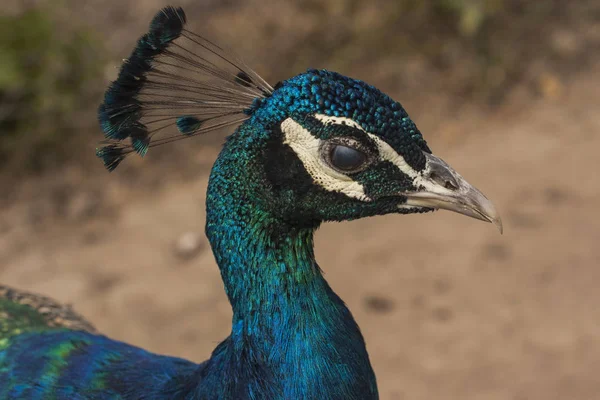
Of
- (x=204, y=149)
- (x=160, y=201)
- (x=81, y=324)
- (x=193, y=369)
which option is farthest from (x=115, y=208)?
(x=193, y=369)

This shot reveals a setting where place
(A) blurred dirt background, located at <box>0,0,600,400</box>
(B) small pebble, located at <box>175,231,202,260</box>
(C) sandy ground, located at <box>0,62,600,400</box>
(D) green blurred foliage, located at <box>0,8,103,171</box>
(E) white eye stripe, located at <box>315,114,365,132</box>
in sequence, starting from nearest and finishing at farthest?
1. (E) white eye stripe, located at <box>315,114,365,132</box>
2. (C) sandy ground, located at <box>0,62,600,400</box>
3. (A) blurred dirt background, located at <box>0,0,600,400</box>
4. (B) small pebble, located at <box>175,231,202,260</box>
5. (D) green blurred foliage, located at <box>0,8,103,171</box>

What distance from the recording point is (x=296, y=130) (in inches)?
58.1

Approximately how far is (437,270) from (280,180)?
7.68ft

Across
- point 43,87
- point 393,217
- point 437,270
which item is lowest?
point 437,270

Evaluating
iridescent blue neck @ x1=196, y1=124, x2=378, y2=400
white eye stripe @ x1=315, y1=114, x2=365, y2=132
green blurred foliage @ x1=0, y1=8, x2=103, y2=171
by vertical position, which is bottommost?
iridescent blue neck @ x1=196, y1=124, x2=378, y2=400

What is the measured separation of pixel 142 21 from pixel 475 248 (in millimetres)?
3044

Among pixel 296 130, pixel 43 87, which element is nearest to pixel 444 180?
pixel 296 130

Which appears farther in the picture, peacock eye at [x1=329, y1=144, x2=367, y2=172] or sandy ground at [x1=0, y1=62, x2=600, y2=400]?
sandy ground at [x1=0, y1=62, x2=600, y2=400]

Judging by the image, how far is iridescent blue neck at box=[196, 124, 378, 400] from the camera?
154 centimetres

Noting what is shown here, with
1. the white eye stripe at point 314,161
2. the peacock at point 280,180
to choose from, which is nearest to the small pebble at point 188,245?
the peacock at point 280,180

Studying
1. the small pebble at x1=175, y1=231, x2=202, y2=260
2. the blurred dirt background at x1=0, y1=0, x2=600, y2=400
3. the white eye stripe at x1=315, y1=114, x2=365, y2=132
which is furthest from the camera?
the small pebble at x1=175, y1=231, x2=202, y2=260

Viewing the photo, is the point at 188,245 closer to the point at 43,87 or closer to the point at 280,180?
the point at 43,87

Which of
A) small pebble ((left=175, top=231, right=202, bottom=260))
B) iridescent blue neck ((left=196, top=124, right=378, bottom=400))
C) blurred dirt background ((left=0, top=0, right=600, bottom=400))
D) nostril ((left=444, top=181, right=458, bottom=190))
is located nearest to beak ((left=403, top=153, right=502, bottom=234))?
nostril ((left=444, top=181, right=458, bottom=190))

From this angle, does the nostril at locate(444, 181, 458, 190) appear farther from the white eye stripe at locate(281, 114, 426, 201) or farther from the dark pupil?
the dark pupil
